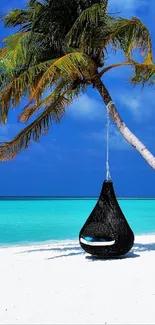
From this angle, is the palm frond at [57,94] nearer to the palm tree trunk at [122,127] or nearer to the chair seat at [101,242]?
the palm tree trunk at [122,127]

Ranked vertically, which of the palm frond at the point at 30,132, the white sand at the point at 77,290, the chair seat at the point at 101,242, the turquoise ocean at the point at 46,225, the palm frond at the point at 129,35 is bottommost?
the turquoise ocean at the point at 46,225

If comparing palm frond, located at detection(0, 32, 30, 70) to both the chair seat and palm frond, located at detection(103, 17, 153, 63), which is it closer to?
palm frond, located at detection(103, 17, 153, 63)

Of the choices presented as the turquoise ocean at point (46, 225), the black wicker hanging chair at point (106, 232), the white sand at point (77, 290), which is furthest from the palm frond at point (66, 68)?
the turquoise ocean at point (46, 225)

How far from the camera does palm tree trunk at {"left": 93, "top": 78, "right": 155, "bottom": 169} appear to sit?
28.7 feet

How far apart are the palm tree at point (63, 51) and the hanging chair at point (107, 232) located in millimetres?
1036

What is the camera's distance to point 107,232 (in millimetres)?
8672

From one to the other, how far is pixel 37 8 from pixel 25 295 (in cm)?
549

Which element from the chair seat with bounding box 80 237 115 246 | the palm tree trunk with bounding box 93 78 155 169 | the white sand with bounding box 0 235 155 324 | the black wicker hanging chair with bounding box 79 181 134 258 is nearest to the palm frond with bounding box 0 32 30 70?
the palm tree trunk with bounding box 93 78 155 169

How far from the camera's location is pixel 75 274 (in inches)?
294

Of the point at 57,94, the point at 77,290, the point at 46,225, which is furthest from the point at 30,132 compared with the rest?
the point at 46,225

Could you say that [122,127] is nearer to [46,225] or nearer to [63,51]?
[63,51]

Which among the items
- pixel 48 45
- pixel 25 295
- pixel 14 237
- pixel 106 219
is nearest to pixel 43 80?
pixel 48 45

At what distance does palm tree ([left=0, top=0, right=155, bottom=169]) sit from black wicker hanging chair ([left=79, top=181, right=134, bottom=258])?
1.04 meters

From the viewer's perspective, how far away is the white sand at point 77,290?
5.18m
